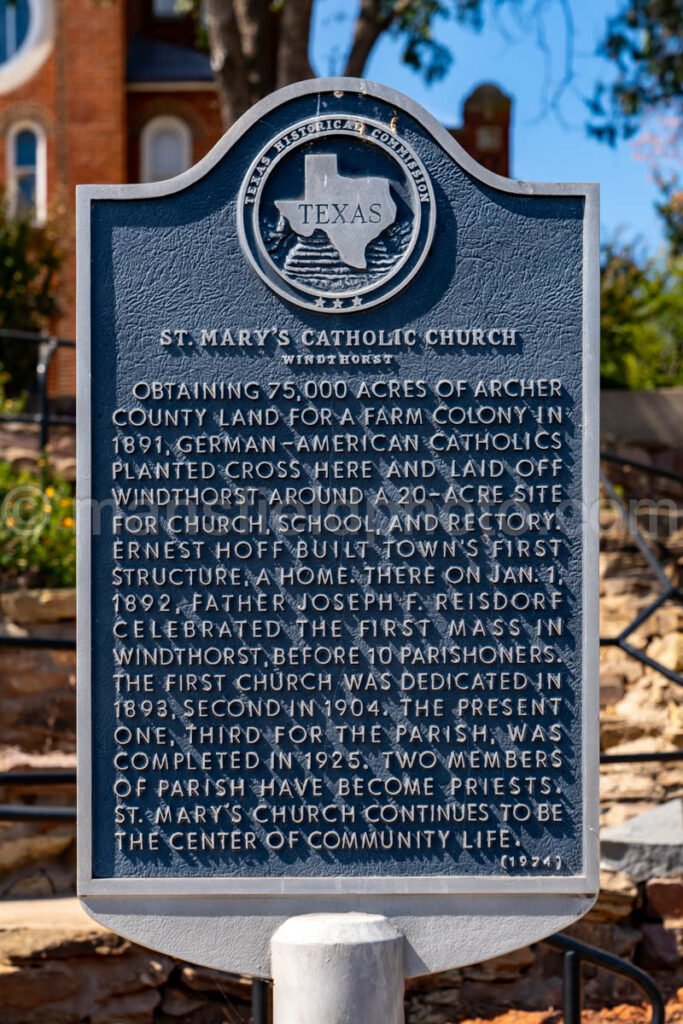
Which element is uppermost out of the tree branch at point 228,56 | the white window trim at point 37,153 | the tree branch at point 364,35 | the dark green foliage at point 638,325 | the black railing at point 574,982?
the white window trim at point 37,153

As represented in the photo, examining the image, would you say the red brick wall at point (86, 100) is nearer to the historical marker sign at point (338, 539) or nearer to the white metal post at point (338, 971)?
the historical marker sign at point (338, 539)

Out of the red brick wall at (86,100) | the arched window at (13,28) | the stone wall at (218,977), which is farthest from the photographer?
the arched window at (13,28)

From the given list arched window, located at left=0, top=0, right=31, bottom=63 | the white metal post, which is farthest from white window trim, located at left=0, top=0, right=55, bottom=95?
the white metal post

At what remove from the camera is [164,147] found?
21.2 m

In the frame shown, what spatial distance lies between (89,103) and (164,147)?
4.76 feet

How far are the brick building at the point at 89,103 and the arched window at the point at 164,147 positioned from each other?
17 mm

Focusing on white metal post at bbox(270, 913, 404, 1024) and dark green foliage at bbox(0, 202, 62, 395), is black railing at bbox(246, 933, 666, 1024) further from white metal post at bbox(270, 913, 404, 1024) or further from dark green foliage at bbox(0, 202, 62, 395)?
dark green foliage at bbox(0, 202, 62, 395)

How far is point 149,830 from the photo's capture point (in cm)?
345

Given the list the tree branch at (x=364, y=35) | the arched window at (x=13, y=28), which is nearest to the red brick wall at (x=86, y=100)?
the arched window at (x=13, y=28)

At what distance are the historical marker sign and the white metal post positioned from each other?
9cm

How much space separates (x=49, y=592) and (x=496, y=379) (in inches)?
154

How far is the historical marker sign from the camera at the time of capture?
3432 millimetres

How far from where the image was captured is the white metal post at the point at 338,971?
3307mm

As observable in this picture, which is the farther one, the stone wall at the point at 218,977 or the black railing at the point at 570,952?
the stone wall at the point at 218,977
